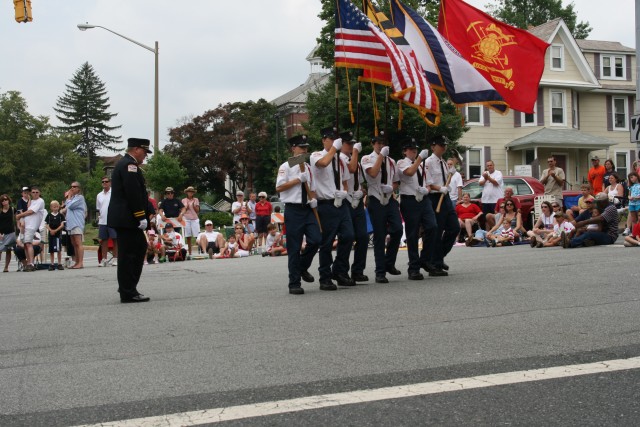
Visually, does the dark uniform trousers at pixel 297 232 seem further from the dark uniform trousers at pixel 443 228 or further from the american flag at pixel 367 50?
the american flag at pixel 367 50

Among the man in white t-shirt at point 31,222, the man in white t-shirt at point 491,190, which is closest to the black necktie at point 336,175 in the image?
the man in white t-shirt at point 31,222

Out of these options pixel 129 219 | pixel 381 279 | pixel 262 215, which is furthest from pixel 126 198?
pixel 262 215

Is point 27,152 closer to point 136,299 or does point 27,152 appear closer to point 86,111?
point 86,111

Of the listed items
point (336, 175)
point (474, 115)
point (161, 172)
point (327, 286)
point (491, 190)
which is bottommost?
point (327, 286)

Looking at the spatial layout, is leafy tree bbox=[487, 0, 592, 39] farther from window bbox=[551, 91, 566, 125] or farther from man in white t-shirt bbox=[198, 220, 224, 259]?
man in white t-shirt bbox=[198, 220, 224, 259]

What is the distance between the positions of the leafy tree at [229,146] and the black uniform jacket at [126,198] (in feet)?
195

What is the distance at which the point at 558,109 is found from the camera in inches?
1821

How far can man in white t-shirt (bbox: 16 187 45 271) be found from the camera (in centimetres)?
1850

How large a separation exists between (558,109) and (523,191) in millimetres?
24820

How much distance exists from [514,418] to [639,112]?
15.8 meters

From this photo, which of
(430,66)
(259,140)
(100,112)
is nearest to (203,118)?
(259,140)

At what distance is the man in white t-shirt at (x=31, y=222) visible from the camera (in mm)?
18500

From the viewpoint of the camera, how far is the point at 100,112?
116 meters

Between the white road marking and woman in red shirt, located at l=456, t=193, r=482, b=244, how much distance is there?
15.8 metres
